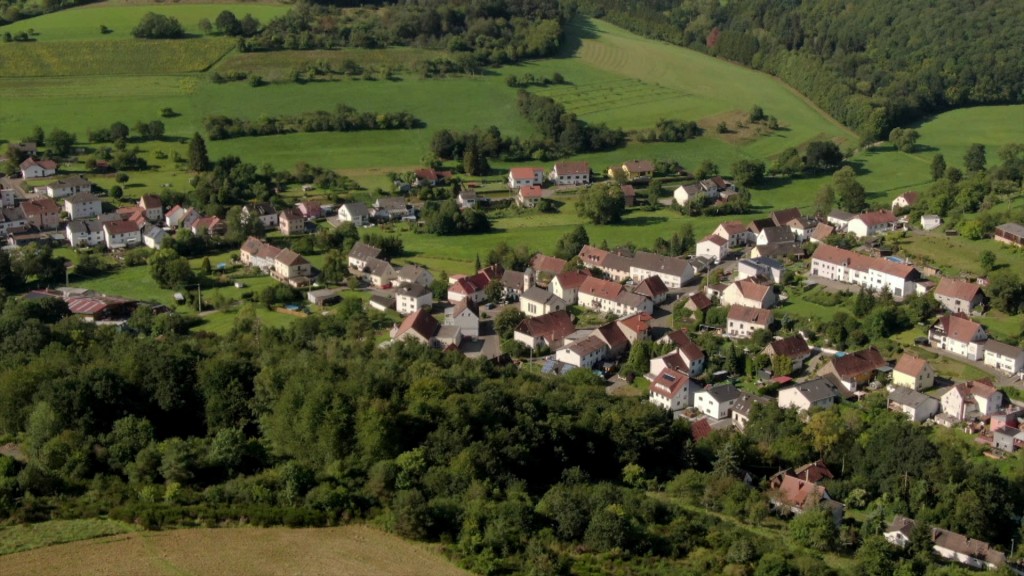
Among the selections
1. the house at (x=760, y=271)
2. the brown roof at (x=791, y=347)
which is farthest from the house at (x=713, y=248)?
the brown roof at (x=791, y=347)

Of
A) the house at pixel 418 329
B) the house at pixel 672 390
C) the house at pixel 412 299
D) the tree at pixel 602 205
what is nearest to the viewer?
the house at pixel 672 390

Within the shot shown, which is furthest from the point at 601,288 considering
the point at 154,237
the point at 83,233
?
the point at 83,233

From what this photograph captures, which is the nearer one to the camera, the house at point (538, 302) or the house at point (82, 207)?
the house at point (538, 302)

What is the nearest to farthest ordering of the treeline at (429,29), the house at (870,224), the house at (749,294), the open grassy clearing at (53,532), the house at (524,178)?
the open grassy clearing at (53,532)
the house at (749,294)
the house at (870,224)
the house at (524,178)
the treeline at (429,29)

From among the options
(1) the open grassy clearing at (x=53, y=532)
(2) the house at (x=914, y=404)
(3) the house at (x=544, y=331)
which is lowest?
(2) the house at (x=914, y=404)

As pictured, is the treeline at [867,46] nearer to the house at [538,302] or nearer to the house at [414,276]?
the house at [538,302]

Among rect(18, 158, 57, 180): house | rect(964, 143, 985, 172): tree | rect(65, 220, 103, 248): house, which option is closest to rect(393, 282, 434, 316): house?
rect(65, 220, 103, 248): house

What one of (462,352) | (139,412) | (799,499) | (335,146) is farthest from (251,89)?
(799,499)

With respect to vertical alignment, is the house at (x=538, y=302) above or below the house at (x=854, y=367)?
above
